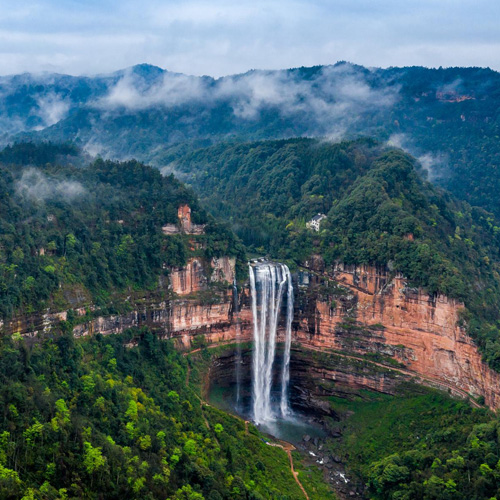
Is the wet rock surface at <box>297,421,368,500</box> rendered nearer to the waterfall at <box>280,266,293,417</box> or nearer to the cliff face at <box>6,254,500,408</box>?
the waterfall at <box>280,266,293,417</box>

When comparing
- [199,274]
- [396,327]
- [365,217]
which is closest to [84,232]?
[199,274]

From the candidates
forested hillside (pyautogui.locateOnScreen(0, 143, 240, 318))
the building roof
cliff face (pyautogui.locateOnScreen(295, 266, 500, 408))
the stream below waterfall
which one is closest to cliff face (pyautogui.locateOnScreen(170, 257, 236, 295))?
forested hillside (pyautogui.locateOnScreen(0, 143, 240, 318))

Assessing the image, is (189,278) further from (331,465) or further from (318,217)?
(331,465)

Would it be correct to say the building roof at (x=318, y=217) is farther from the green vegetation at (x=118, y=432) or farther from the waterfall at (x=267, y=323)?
the green vegetation at (x=118, y=432)

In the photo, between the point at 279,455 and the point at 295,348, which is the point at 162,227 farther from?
the point at 279,455

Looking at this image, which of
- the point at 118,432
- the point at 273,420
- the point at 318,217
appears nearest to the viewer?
the point at 118,432

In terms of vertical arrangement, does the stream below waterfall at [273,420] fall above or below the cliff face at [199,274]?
below

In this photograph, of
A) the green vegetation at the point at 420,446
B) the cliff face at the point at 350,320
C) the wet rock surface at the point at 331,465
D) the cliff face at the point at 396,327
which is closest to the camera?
the green vegetation at the point at 420,446

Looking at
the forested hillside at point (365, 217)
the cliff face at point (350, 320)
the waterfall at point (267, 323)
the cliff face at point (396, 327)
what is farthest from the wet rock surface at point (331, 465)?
the forested hillside at point (365, 217)
